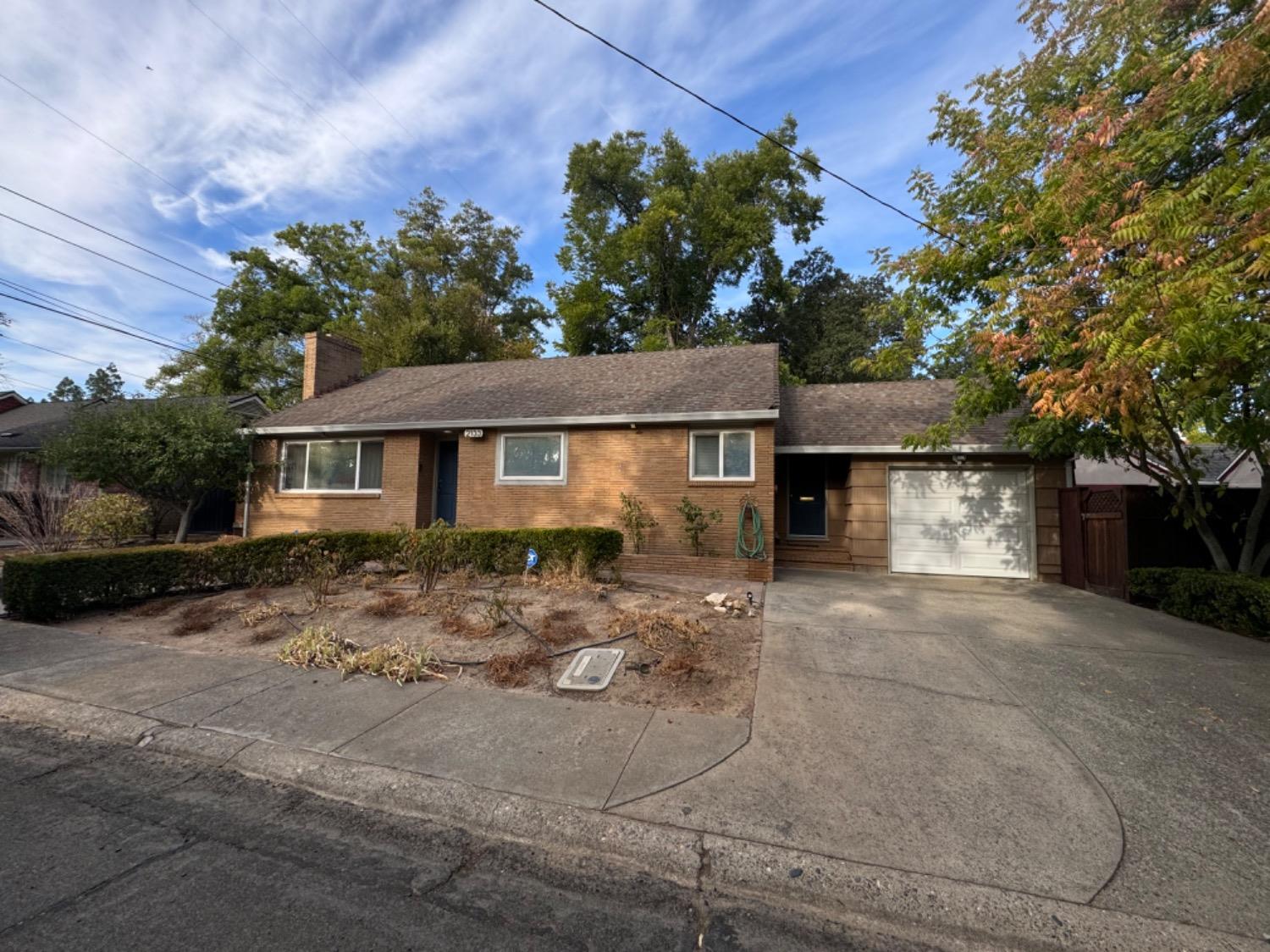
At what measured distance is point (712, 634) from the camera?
5.79 meters

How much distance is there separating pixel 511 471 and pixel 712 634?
290 inches

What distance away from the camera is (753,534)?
10.1 m

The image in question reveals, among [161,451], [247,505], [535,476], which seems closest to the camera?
[535,476]

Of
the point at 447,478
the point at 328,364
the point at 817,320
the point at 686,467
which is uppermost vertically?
the point at 817,320

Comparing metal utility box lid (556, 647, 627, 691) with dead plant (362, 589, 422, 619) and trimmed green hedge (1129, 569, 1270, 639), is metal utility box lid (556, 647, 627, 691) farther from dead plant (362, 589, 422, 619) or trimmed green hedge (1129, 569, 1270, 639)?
trimmed green hedge (1129, 569, 1270, 639)

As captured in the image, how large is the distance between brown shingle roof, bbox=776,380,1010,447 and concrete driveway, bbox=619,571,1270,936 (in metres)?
5.91

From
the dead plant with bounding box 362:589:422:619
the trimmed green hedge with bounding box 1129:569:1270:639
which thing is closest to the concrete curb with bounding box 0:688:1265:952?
the dead plant with bounding box 362:589:422:619

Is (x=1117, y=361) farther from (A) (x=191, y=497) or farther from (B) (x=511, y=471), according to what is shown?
(A) (x=191, y=497)

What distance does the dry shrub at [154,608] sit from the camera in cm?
672

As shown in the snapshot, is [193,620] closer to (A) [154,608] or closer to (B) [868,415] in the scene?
(A) [154,608]

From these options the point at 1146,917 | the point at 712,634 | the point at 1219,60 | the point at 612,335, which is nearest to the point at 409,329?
the point at 612,335

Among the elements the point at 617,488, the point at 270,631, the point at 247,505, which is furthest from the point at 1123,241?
the point at 247,505

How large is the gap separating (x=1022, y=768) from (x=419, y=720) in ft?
12.5

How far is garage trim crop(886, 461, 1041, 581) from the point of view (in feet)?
35.0
